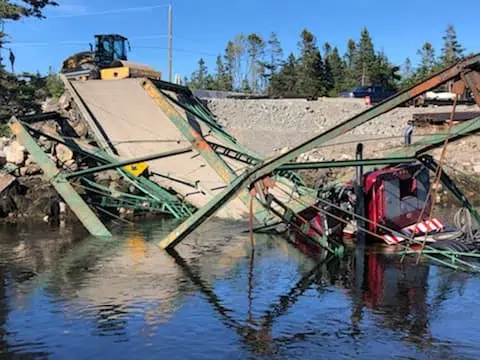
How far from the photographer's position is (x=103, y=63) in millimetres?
30766

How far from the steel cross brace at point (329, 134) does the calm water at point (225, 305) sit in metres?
1.12

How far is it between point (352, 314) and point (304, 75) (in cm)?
6160

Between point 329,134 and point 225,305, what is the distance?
3.78 meters

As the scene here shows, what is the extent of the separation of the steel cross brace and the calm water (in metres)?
1.12

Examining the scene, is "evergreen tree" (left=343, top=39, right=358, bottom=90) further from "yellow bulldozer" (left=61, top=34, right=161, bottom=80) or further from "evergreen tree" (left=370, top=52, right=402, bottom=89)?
"yellow bulldozer" (left=61, top=34, right=161, bottom=80)

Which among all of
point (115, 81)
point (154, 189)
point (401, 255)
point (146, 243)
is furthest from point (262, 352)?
point (115, 81)

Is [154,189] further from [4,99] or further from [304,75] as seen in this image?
[304,75]

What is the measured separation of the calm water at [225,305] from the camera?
780 cm

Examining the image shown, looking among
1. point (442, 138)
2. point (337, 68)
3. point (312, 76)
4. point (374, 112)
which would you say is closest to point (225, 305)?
point (374, 112)

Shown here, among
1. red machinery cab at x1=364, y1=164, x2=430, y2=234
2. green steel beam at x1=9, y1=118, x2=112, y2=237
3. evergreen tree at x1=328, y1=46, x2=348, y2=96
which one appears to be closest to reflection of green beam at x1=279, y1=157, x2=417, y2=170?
red machinery cab at x1=364, y1=164, x2=430, y2=234

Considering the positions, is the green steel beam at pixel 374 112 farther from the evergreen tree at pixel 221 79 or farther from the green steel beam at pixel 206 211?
the evergreen tree at pixel 221 79

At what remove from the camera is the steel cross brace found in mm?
10305

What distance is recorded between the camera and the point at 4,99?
27.2 metres

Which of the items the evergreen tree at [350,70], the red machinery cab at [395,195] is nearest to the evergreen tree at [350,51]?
the evergreen tree at [350,70]
